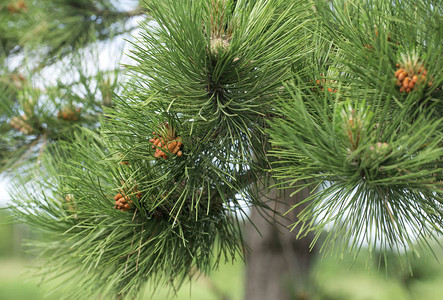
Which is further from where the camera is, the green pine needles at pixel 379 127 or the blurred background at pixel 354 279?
the blurred background at pixel 354 279

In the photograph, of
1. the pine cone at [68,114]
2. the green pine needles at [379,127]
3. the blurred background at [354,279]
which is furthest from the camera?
the pine cone at [68,114]

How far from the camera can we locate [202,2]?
1.05 feet

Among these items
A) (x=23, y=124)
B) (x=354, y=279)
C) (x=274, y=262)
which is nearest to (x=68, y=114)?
(x=23, y=124)

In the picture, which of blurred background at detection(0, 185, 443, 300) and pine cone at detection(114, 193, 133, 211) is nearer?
pine cone at detection(114, 193, 133, 211)

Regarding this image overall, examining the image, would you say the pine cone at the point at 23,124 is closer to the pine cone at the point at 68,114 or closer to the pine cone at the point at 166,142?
the pine cone at the point at 68,114

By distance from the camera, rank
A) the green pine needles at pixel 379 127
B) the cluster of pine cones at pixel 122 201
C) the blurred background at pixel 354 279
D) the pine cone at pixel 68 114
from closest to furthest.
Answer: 1. the green pine needles at pixel 379 127
2. the cluster of pine cones at pixel 122 201
3. the blurred background at pixel 354 279
4. the pine cone at pixel 68 114

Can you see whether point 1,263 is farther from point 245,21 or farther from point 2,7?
point 245,21

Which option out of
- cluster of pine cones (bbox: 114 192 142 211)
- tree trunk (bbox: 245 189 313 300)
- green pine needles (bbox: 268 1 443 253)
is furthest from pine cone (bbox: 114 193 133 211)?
tree trunk (bbox: 245 189 313 300)

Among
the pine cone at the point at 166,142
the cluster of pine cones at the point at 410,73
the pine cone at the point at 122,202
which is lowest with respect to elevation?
the pine cone at the point at 122,202

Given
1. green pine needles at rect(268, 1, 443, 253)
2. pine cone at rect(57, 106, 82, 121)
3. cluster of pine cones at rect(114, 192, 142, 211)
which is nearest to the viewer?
green pine needles at rect(268, 1, 443, 253)

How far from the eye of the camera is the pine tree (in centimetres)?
27

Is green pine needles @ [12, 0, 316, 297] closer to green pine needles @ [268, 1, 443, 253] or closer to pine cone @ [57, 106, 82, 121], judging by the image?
green pine needles @ [268, 1, 443, 253]

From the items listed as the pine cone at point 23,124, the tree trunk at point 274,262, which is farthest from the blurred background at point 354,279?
the pine cone at point 23,124

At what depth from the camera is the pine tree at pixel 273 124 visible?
0.90ft
